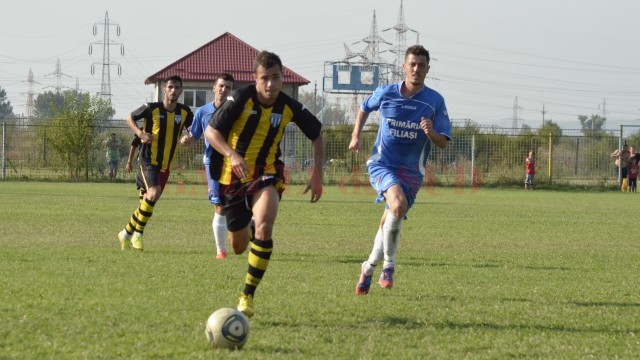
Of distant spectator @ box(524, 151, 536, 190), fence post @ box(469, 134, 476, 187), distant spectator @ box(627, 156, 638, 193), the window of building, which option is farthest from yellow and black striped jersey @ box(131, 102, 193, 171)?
the window of building

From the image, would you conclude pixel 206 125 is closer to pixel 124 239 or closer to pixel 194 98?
pixel 124 239

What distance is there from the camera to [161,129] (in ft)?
40.0

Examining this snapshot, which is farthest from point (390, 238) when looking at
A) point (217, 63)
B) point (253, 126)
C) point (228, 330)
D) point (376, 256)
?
point (217, 63)

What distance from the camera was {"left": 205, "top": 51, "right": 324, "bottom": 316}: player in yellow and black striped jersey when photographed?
22.5ft

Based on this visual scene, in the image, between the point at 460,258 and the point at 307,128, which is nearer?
the point at 307,128

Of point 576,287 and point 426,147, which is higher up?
point 426,147

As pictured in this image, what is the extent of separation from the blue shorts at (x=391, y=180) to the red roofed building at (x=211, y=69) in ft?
171

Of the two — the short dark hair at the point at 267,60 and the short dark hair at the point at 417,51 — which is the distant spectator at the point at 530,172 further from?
the short dark hair at the point at 267,60

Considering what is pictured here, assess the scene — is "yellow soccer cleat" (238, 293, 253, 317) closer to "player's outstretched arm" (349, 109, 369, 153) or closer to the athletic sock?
the athletic sock

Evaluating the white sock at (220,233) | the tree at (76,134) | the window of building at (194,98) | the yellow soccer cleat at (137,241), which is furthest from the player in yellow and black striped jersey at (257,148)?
the window of building at (194,98)

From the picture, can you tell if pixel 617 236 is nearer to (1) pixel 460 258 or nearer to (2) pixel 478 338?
(1) pixel 460 258

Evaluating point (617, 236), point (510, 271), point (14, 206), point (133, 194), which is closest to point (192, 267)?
point (510, 271)

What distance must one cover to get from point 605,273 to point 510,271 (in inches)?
41.6

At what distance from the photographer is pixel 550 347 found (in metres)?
5.93
